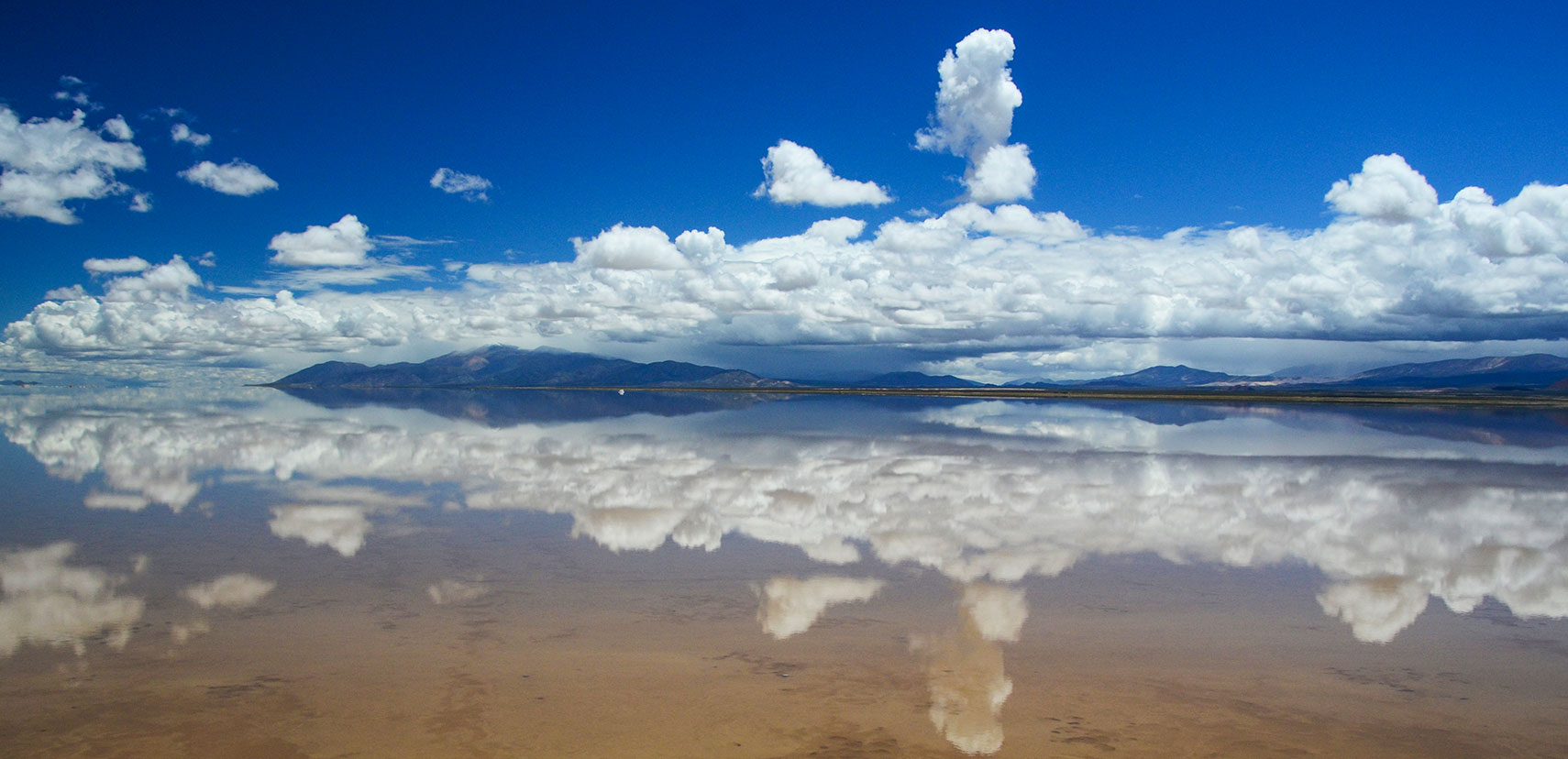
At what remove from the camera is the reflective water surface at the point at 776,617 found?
7820mm

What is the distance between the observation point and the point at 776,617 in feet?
37.2

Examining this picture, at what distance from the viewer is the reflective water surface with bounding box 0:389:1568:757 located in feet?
25.7

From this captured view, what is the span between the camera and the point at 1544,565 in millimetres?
14812

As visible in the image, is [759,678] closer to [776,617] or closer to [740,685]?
[740,685]

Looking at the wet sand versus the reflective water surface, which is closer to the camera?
the wet sand

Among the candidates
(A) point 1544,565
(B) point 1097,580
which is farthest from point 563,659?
(A) point 1544,565

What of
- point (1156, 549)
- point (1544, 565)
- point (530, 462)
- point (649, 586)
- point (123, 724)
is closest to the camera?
point (123, 724)

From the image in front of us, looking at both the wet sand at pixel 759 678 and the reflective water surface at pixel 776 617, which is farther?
the reflective water surface at pixel 776 617

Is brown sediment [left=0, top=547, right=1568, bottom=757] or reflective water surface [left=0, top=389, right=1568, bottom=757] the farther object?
reflective water surface [left=0, top=389, right=1568, bottom=757]

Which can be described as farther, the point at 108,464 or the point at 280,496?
the point at 108,464

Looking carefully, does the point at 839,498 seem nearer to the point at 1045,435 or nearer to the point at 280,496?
the point at 280,496

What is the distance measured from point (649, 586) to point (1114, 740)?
24.4 ft

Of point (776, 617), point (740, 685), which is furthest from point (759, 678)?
point (776, 617)

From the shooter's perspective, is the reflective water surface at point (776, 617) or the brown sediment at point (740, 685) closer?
the brown sediment at point (740, 685)
